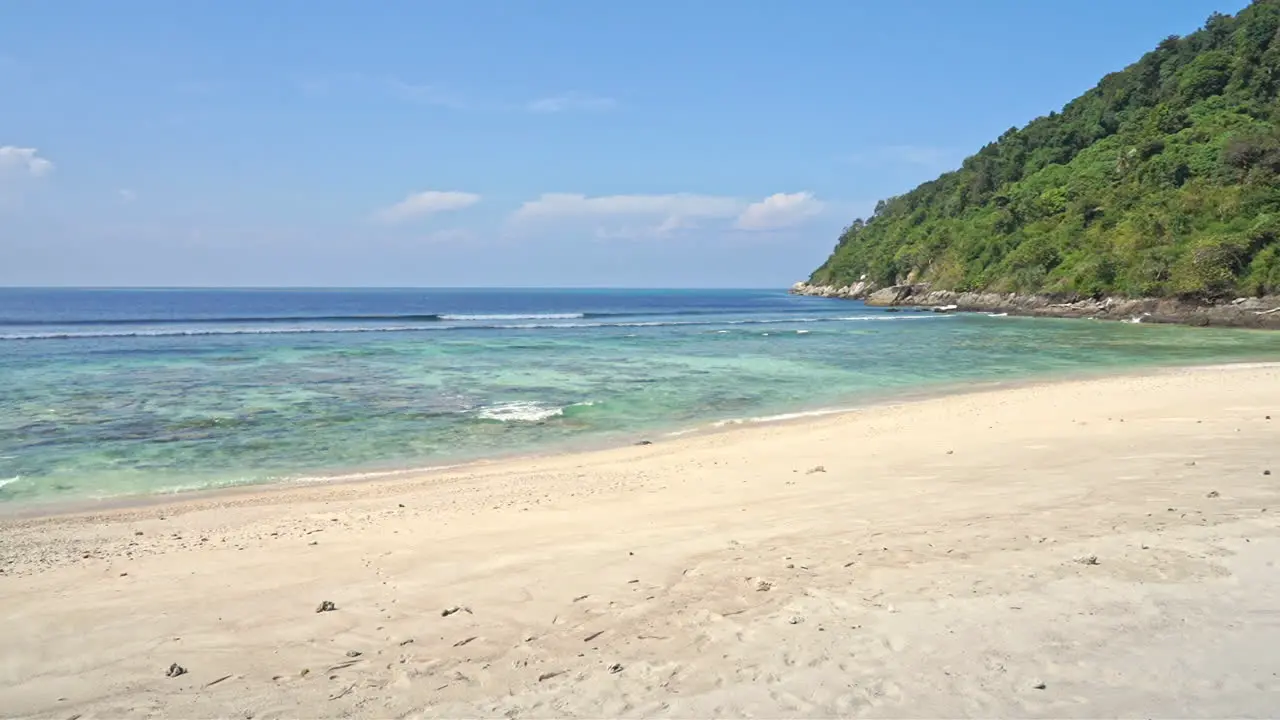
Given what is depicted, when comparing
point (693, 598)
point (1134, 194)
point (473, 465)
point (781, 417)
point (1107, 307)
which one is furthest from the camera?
point (1134, 194)

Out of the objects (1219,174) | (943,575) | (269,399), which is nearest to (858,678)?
(943,575)

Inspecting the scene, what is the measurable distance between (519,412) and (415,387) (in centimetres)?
631

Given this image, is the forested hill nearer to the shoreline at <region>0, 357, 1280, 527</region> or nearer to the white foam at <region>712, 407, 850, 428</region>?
the shoreline at <region>0, 357, 1280, 527</region>

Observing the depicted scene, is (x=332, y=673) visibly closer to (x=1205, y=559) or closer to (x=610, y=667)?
(x=610, y=667)

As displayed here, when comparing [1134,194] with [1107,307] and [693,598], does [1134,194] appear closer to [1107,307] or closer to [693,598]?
[1107,307]

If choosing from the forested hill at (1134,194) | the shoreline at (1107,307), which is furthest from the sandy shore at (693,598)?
the forested hill at (1134,194)

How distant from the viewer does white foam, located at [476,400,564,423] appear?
57.9 feet

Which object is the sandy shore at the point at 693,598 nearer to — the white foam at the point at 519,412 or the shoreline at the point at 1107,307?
the white foam at the point at 519,412

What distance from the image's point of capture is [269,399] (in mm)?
20688

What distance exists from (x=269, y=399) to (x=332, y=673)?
60.3ft

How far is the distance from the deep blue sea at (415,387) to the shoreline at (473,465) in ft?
0.88

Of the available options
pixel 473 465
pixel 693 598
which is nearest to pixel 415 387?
pixel 473 465

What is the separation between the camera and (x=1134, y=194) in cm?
7288

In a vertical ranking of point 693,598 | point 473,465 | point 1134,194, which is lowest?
point 473,465
